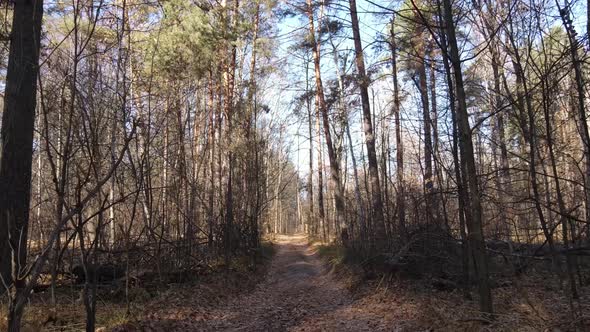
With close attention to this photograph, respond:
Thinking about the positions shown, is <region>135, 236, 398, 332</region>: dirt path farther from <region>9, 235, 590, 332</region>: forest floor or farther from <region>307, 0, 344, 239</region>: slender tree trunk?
<region>307, 0, 344, 239</region>: slender tree trunk

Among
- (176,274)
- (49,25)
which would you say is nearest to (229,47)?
(49,25)

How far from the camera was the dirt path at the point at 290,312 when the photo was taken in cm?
668

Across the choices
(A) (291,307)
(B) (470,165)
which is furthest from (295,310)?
(B) (470,165)

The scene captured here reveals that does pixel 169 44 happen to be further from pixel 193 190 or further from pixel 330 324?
pixel 330 324

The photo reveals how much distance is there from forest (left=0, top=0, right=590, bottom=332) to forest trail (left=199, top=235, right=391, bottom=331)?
58 mm

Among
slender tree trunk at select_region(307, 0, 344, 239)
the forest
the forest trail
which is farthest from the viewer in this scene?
slender tree trunk at select_region(307, 0, 344, 239)

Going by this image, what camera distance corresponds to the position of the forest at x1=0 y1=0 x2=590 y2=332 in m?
4.53

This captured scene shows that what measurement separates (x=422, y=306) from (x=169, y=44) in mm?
8921

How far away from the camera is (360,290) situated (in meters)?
9.02

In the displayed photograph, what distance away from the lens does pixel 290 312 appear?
7.94 meters

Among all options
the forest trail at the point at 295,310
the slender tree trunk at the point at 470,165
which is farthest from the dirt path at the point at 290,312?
the slender tree trunk at the point at 470,165

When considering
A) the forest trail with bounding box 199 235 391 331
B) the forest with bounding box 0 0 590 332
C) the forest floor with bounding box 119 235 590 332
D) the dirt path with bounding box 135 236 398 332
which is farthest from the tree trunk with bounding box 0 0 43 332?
the forest trail with bounding box 199 235 391 331

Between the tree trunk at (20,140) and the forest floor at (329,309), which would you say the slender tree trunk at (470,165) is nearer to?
the forest floor at (329,309)

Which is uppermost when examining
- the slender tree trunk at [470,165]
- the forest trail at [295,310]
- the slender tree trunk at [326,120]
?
the slender tree trunk at [326,120]
